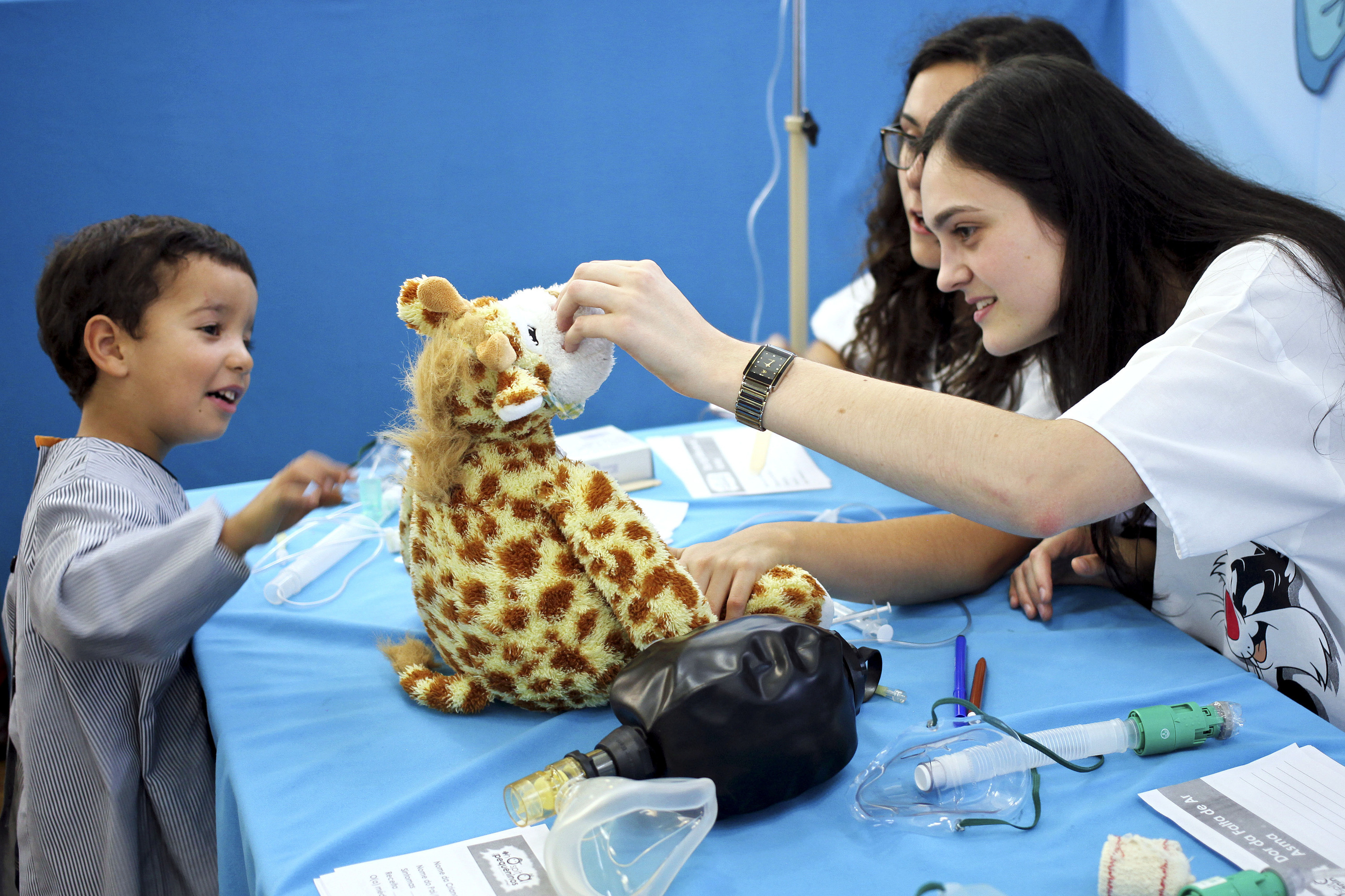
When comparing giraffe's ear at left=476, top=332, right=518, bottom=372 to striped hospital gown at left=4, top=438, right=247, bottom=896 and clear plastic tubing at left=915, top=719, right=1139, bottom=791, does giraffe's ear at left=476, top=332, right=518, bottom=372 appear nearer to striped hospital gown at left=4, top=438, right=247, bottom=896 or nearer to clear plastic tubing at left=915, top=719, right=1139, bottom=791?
striped hospital gown at left=4, top=438, right=247, bottom=896

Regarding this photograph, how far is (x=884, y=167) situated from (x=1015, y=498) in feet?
3.57

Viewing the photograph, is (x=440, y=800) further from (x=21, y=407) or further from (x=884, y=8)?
(x=884, y=8)

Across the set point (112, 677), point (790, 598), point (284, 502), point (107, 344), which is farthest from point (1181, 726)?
point (107, 344)

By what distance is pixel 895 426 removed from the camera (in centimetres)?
85

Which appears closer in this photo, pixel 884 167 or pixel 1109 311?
pixel 1109 311

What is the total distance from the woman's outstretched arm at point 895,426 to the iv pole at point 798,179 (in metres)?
0.94

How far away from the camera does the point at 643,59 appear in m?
2.51

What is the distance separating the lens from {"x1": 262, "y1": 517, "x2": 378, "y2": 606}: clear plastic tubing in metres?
1.18

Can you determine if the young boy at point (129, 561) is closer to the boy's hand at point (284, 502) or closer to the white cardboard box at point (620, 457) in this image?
the boy's hand at point (284, 502)

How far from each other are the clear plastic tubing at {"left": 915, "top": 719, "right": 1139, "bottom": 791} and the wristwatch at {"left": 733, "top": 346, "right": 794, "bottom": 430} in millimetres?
340

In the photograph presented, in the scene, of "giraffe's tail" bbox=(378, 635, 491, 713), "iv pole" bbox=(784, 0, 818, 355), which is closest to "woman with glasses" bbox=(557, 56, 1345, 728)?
"giraffe's tail" bbox=(378, 635, 491, 713)

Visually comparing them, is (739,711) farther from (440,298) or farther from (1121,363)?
(1121,363)


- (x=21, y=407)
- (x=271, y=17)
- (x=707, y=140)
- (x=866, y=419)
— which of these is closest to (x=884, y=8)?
(x=707, y=140)

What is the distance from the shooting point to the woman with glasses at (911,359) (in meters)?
1.01
